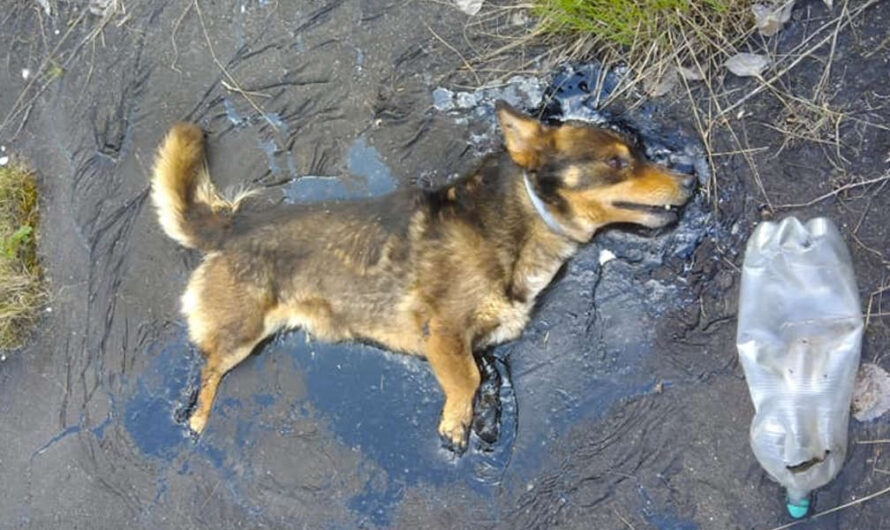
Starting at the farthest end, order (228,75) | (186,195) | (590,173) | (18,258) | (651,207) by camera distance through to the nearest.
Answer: (18,258), (228,75), (186,195), (651,207), (590,173)

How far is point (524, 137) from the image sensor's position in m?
4.07

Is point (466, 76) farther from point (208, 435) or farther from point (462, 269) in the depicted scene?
point (208, 435)

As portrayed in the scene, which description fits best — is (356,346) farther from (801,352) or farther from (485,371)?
(801,352)

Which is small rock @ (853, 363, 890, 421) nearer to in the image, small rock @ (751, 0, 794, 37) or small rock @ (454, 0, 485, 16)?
small rock @ (751, 0, 794, 37)

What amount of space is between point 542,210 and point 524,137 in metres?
0.39

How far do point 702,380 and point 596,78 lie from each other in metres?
1.68

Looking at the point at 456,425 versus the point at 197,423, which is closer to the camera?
the point at 456,425

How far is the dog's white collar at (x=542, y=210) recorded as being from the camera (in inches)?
165

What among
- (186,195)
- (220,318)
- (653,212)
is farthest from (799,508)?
(186,195)

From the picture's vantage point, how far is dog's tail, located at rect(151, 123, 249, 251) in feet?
14.5

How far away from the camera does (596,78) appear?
14.5 ft

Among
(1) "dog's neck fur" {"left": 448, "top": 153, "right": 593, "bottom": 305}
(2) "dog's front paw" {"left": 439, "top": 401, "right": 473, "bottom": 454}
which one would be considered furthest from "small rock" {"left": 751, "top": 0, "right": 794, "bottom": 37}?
(2) "dog's front paw" {"left": 439, "top": 401, "right": 473, "bottom": 454}

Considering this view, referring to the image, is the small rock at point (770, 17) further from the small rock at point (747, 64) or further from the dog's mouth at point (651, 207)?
the dog's mouth at point (651, 207)

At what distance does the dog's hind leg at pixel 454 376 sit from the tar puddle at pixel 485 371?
0.34 ft
